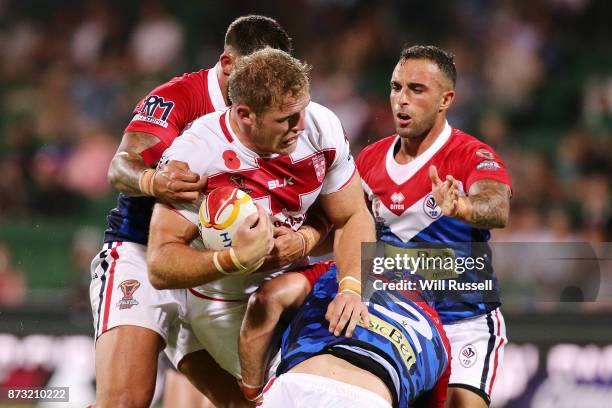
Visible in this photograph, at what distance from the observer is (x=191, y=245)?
422 cm

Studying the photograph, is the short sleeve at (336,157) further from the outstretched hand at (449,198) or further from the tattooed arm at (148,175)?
the tattooed arm at (148,175)

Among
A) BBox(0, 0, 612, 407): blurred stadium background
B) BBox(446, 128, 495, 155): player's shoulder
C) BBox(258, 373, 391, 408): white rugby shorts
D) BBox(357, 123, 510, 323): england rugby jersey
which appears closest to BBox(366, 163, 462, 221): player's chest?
BBox(357, 123, 510, 323): england rugby jersey

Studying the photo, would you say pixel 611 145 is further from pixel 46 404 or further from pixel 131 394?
pixel 131 394

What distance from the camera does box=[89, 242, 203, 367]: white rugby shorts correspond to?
470 centimetres

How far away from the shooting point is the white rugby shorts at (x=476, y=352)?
5000mm

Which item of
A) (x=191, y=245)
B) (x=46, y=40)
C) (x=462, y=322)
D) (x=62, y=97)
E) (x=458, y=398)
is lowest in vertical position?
(x=458, y=398)

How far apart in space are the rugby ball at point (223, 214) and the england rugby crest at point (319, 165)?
1.79ft

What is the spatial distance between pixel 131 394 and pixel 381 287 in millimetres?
1355

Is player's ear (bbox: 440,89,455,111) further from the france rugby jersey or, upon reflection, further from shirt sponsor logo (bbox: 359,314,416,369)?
shirt sponsor logo (bbox: 359,314,416,369)

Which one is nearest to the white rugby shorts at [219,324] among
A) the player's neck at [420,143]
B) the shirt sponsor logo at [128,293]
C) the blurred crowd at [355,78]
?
the shirt sponsor logo at [128,293]

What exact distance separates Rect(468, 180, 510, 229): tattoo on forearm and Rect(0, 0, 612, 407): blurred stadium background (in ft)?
9.63

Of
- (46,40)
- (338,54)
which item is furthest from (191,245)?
(46,40)

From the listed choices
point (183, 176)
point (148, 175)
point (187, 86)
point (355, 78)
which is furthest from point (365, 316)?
point (355, 78)

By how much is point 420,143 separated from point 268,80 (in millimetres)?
1693
